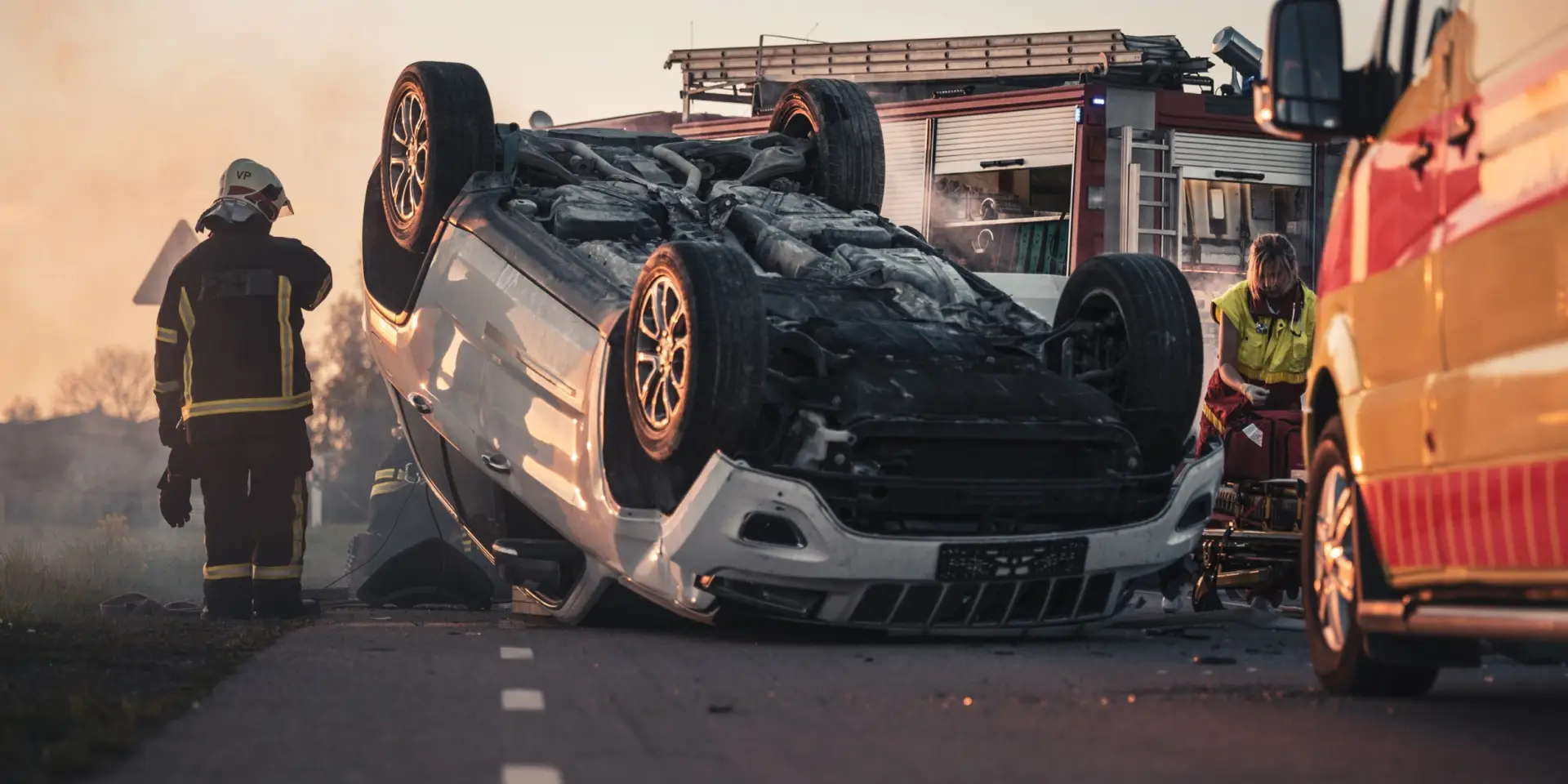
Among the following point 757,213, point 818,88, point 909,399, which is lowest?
point 909,399

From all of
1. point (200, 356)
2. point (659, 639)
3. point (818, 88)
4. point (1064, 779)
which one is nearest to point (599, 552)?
point (659, 639)

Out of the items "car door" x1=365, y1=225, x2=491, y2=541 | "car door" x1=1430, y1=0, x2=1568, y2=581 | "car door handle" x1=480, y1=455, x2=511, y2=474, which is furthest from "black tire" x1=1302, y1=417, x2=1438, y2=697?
"car door" x1=365, y1=225, x2=491, y2=541

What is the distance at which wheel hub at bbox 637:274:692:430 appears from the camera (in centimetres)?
763

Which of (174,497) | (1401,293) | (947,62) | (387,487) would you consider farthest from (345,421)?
(1401,293)

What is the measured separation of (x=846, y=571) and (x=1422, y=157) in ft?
9.48

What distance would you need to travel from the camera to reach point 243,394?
33.4ft

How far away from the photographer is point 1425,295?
5.21m

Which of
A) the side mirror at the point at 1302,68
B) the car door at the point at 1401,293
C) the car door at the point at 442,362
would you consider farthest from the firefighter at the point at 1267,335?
the side mirror at the point at 1302,68

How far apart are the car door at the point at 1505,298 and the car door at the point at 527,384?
158 inches

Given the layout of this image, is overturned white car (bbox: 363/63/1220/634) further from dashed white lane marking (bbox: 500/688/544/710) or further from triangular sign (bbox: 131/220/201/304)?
triangular sign (bbox: 131/220/201/304)

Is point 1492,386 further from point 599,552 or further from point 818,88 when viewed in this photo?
point 818,88

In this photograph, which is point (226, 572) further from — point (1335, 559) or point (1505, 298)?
point (1505, 298)

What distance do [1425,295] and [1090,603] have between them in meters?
3.19

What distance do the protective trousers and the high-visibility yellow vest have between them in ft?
14.6
